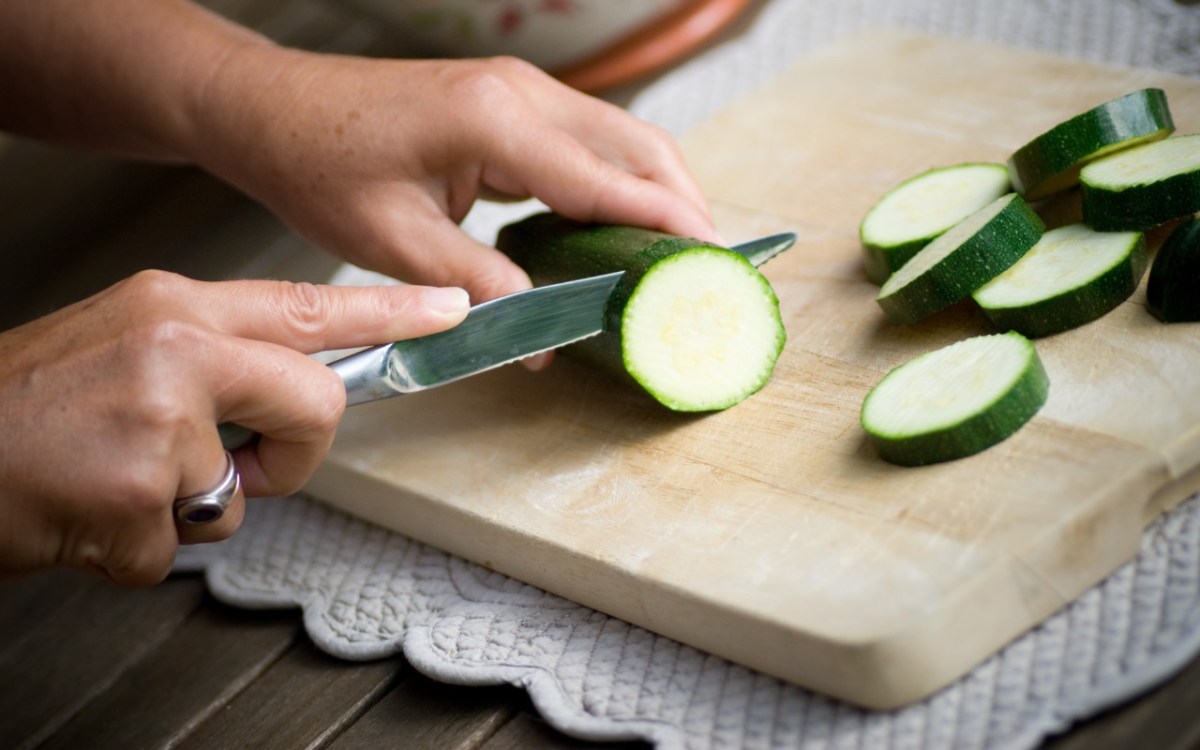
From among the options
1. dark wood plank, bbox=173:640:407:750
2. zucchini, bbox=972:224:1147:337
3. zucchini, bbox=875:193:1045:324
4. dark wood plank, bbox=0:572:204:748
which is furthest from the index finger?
zucchini, bbox=972:224:1147:337

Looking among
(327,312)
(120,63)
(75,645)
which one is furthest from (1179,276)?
(120,63)

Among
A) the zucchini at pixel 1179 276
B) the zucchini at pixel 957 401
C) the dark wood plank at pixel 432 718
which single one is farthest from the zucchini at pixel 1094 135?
the dark wood plank at pixel 432 718

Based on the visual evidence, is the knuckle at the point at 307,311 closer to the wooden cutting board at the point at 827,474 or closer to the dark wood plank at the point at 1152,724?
the wooden cutting board at the point at 827,474

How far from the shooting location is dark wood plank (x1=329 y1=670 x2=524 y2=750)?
1931 millimetres

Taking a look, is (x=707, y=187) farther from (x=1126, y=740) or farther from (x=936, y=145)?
(x=1126, y=740)

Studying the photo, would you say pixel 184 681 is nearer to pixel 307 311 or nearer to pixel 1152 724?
pixel 307 311

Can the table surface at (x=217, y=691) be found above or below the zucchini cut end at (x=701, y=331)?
below

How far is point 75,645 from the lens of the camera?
237 centimetres

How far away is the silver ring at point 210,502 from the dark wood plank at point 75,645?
487 millimetres

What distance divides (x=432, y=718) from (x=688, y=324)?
835 mm

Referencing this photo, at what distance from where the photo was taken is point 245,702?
2109 millimetres

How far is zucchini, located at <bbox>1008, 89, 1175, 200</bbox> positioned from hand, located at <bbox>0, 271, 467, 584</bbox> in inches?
54.3

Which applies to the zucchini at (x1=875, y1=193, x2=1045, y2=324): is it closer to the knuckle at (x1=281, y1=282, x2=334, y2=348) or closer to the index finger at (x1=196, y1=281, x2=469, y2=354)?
the index finger at (x1=196, y1=281, x2=469, y2=354)

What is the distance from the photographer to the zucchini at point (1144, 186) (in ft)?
7.11
